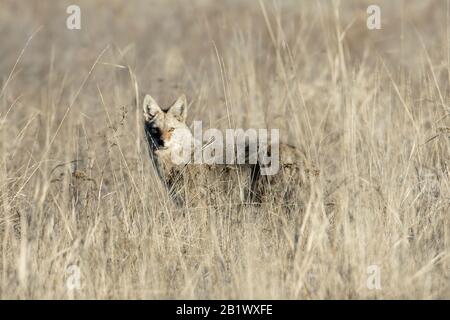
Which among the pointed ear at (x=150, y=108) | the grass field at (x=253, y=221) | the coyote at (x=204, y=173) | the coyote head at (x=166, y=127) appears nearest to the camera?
the grass field at (x=253, y=221)

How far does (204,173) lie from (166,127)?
55 centimetres

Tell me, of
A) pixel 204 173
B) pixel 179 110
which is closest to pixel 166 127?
pixel 179 110

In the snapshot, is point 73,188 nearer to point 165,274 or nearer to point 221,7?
point 165,274

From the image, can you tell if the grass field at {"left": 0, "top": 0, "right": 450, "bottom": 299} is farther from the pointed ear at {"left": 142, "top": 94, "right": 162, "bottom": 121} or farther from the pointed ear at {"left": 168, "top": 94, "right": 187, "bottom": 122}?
the pointed ear at {"left": 168, "top": 94, "right": 187, "bottom": 122}

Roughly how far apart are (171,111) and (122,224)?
1.81m

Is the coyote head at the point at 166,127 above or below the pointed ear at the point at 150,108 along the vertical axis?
below

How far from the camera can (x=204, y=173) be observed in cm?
677

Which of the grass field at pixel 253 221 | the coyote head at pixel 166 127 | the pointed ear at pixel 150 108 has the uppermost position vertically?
the pointed ear at pixel 150 108

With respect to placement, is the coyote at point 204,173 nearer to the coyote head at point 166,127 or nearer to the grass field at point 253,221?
the coyote head at point 166,127

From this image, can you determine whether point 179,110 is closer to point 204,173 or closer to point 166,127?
point 166,127

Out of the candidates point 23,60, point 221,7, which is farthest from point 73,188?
point 221,7

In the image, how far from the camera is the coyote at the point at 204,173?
617 cm

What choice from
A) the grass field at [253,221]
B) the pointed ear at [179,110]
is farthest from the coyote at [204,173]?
the grass field at [253,221]

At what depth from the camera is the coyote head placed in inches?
275
